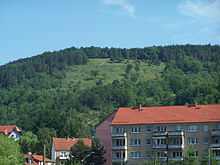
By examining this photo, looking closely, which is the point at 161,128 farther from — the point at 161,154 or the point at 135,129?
the point at 135,129

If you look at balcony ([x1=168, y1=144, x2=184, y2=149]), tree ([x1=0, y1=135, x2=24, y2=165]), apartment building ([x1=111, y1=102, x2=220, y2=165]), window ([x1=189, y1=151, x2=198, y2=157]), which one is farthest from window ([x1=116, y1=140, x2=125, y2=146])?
tree ([x1=0, y1=135, x2=24, y2=165])

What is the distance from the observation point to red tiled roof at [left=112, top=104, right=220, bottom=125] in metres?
98.7

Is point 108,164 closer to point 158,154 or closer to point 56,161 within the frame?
point 158,154

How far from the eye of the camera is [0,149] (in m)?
92.1

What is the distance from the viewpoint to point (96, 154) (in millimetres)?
102250

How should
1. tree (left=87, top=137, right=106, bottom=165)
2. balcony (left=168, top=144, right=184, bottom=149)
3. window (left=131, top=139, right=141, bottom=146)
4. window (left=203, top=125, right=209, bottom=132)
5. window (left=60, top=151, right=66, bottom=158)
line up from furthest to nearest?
window (left=60, top=151, right=66, bottom=158), tree (left=87, top=137, right=106, bottom=165), window (left=131, top=139, right=141, bottom=146), window (left=203, top=125, right=209, bottom=132), balcony (left=168, top=144, right=184, bottom=149)

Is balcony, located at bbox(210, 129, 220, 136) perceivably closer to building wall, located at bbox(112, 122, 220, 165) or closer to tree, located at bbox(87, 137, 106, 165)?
building wall, located at bbox(112, 122, 220, 165)

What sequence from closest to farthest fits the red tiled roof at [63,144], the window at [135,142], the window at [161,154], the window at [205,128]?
the window at [205,128]
the window at [161,154]
the window at [135,142]
the red tiled roof at [63,144]

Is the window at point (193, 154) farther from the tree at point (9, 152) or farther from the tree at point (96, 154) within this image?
the tree at point (9, 152)

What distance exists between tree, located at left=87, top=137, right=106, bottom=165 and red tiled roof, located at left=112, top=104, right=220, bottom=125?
5.90m

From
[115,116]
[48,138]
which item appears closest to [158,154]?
[115,116]

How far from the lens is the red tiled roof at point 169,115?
98713 mm

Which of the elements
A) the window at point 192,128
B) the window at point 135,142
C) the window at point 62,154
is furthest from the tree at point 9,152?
the window at point 192,128

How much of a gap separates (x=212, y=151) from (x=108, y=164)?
2445 centimetres
